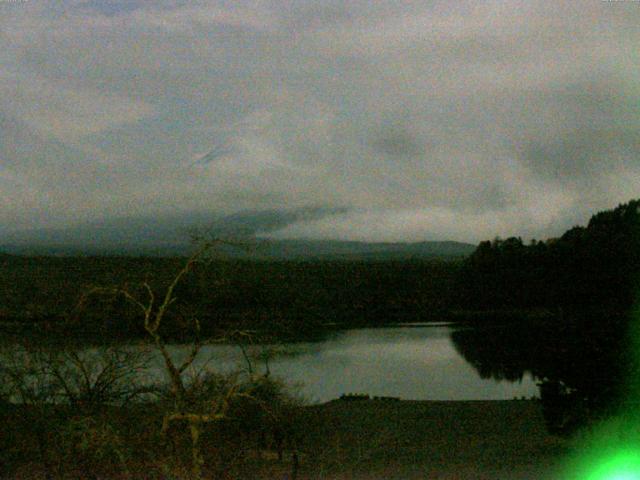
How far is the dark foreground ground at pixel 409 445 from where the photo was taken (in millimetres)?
11602

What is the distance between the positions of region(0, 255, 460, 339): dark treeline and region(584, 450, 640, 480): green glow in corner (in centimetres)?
663

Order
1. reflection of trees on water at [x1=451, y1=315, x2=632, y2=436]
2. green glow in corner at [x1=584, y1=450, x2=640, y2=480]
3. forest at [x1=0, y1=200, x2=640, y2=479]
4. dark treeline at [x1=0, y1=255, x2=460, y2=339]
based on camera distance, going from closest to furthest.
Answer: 1. forest at [x1=0, y1=200, x2=640, y2=479]
2. green glow in corner at [x1=584, y1=450, x2=640, y2=480]
3. reflection of trees on water at [x1=451, y1=315, x2=632, y2=436]
4. dark treeline at [x1=0, y1=255, x2=460, y2=339]

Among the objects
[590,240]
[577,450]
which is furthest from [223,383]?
[590,240]

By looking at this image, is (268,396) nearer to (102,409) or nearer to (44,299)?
(102,409)

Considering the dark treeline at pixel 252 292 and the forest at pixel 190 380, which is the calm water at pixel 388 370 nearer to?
the dark treeline at pixel 252 292

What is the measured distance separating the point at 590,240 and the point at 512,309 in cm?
2670

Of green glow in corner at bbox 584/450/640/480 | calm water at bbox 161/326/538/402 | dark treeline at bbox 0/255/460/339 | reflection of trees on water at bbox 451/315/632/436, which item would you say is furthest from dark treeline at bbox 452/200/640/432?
dark treeline at bbox 0/255/460/339

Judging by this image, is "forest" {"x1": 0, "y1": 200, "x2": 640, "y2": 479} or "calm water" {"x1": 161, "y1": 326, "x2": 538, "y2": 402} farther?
"calm water" {"x1": 161, "y1": 326, "x2": 538, "y2": 402}

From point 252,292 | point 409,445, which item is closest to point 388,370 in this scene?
point 252,292

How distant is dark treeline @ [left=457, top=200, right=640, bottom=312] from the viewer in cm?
1456

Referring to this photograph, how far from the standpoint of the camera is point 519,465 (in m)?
12.8

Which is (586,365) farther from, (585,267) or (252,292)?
(252,292)

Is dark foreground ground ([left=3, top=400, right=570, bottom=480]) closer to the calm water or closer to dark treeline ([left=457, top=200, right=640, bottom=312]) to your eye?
dark treeline ([left=457, top=200, right=640, bottom=312])

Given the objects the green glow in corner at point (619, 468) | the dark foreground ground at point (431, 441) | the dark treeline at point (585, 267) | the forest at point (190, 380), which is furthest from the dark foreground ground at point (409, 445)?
the dark treeline at point (585, 267)
